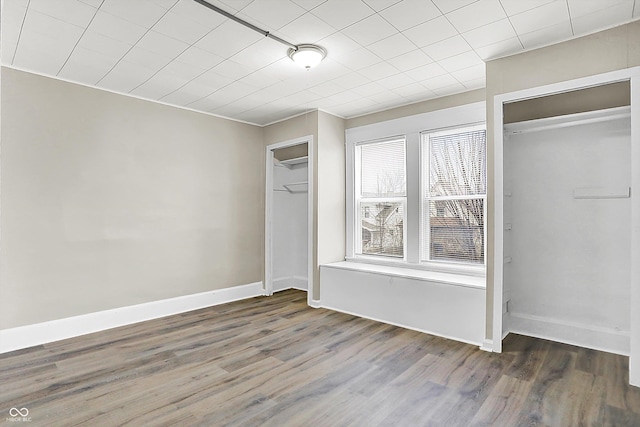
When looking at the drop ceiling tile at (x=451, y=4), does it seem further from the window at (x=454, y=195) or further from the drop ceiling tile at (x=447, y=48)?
the window at (x=454, y=195)

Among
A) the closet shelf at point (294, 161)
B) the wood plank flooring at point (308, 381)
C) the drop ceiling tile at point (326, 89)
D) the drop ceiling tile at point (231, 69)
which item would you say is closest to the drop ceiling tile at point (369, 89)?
the drop ceiling tile at point (326, 89)

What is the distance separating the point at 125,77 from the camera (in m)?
3.64

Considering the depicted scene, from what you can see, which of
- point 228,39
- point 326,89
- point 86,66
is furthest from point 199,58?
point 326,89

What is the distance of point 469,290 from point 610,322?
1.24m

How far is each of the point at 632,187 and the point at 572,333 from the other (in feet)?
5.16

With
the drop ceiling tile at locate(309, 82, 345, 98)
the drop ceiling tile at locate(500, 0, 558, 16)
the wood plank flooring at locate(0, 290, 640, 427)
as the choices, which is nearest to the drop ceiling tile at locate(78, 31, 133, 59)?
the drop ceiling tile at locate(309, 82, 345, 98)

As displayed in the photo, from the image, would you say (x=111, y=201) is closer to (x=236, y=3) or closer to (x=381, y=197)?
(x=236, y=3)

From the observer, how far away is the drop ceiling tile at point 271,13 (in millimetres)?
2432

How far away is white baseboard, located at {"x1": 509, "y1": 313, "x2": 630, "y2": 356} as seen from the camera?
3184 millimetres

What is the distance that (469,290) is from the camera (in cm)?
348

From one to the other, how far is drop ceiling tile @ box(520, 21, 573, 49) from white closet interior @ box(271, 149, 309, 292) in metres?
3.52

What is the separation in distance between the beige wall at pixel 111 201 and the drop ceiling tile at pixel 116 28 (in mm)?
1344

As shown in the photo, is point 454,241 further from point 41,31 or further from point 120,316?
point 41,31

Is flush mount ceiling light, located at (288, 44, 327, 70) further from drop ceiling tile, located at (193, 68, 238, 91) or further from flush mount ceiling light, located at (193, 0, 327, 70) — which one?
drop ceiling tile, located at (193, 68, 238, 91)
